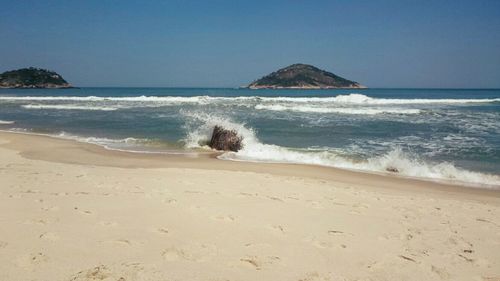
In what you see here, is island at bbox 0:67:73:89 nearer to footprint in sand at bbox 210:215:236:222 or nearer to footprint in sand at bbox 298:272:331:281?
footprint in sand at bbox 210:215:236:222

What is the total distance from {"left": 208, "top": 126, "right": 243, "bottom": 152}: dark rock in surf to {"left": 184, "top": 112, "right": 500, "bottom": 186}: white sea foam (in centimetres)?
17

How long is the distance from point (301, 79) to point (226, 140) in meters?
110

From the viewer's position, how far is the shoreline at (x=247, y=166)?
7.16 m

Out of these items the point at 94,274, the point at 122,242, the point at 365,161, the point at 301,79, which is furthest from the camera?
the point at 301,79

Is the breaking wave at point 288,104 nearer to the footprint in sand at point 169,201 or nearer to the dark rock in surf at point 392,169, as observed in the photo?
the dark rock in surf at point 392,169

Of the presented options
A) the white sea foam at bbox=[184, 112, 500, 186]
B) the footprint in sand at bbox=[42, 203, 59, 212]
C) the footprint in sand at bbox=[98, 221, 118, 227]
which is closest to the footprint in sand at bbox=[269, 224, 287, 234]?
the footprint in sand at bbox=[98, 221, 118, 227]

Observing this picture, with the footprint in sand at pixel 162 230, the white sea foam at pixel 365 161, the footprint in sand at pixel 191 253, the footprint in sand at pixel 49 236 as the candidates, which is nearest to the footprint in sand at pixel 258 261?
the footprint in sand at pixel 191 253

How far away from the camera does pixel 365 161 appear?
9.26 m

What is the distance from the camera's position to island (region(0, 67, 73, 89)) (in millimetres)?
106463

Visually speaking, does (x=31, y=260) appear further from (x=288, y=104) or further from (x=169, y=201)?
(x=288, y=104)

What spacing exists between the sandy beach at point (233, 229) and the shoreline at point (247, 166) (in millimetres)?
400

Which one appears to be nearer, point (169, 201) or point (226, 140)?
point (169, 201)

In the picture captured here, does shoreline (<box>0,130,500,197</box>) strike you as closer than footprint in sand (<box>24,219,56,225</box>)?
No

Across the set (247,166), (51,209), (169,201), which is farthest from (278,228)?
(247,166)
